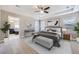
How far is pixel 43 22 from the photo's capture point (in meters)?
2.58

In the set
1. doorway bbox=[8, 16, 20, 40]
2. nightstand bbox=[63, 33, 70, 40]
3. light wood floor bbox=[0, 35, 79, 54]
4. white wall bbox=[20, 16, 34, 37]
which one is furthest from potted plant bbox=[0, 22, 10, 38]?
nightstand bbox=[63, 33, 70, 40]

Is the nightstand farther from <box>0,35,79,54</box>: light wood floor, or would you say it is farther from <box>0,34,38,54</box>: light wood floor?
<box>0,34,38,54</box>: light wood floor

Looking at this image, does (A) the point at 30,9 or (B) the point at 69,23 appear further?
(A) the point at 30,9

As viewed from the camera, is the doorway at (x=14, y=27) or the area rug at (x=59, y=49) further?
the doorway at (x=14, y=27)

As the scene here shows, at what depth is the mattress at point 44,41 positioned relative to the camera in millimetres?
2504

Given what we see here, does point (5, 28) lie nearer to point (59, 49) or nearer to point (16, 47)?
point (16, 47)

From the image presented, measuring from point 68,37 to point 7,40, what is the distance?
1688 mm

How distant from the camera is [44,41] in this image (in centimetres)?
261

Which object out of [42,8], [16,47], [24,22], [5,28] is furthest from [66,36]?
[5,28]

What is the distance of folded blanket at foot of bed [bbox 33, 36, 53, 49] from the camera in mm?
2500

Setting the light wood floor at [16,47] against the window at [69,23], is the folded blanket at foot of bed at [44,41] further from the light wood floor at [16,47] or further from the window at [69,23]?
the window at [69,23]

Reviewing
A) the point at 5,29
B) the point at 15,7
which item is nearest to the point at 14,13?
the point at 15,7

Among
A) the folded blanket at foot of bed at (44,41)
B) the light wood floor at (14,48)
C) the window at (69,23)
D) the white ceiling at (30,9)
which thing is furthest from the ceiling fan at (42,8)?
the light wood floor at (14,48)
